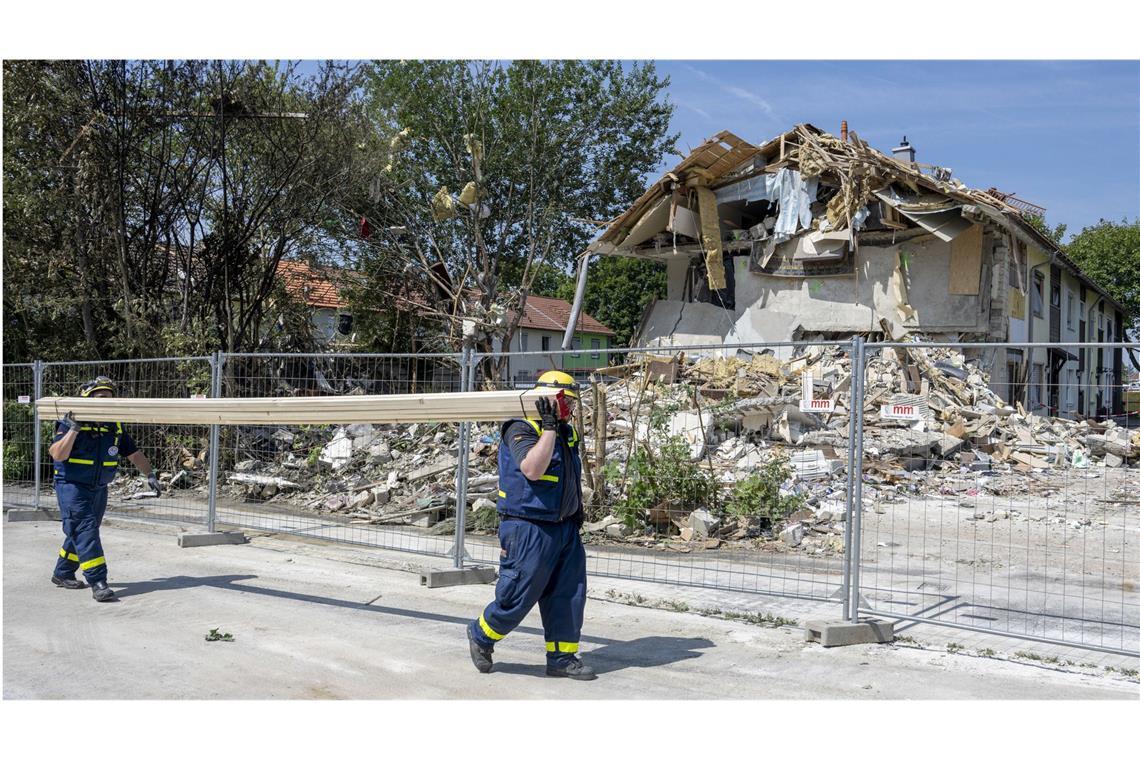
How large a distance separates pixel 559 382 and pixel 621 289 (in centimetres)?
4775

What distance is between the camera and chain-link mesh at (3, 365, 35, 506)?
12.9 m

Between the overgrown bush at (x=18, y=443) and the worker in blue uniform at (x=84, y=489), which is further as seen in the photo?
the overgrown bush at (x=18, y=443)

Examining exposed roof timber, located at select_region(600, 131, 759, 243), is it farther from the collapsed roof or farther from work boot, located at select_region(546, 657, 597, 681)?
work boot, located at select_region(546, 657, 597, 681)

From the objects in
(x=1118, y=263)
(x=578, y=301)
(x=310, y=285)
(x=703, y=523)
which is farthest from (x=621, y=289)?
(x=703, y=523)

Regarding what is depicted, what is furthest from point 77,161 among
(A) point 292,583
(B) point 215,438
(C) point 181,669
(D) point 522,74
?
(D) point 522,74

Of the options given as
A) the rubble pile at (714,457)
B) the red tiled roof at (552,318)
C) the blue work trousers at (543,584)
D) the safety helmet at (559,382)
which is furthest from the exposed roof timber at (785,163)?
the red tiled roof at (552,318)

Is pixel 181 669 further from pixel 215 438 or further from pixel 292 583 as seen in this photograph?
pixel 215 438

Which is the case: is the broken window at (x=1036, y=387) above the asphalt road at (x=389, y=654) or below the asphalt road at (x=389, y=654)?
above

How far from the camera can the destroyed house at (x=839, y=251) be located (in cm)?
1723

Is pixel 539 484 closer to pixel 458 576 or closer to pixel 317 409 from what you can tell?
pixel 317 409

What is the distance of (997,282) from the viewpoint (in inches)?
696

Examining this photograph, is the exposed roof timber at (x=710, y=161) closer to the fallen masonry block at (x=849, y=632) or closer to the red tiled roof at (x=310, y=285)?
the red tiled roof at (x=310, y=285)

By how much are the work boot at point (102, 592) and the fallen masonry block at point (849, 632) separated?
5525mm

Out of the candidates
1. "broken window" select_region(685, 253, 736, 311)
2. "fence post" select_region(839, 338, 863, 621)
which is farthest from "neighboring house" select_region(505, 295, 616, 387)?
"fence post" select_region(839, 338, 863, 621)
